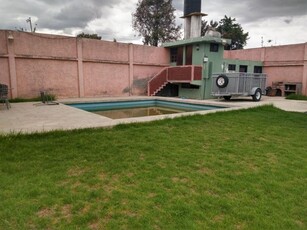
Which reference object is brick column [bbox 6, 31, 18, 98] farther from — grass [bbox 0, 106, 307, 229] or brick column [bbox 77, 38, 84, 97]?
grass [bbox 0, 106, 307, 229]

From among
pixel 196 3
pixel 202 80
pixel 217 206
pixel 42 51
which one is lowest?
pixel 217 206

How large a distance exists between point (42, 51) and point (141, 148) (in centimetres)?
1188

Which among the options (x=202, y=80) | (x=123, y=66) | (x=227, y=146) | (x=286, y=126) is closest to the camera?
(x=227, y=146)

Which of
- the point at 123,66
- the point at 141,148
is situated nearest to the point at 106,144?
the point at 141,148

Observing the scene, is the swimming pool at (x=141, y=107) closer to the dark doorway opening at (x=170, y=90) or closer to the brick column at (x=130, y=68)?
the brick column at (x=130, y=68)

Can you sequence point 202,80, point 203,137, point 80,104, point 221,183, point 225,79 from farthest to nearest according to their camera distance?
1. point 202,80
2. point 225,79
3. point 80,104
4. point 203,137
5. point 221,183

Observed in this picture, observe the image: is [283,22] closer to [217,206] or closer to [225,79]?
[225,79]

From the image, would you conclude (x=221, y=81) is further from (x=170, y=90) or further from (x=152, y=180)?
(x=152, y=180)

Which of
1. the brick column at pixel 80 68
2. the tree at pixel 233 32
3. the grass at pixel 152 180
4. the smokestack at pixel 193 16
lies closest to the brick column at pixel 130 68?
the brick column at pixel 80 68

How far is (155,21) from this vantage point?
1156 inches

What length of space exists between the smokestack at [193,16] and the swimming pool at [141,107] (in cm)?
752

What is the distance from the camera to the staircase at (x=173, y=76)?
15.7 m

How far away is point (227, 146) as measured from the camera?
16.9 feet

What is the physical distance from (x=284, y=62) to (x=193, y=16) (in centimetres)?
780
